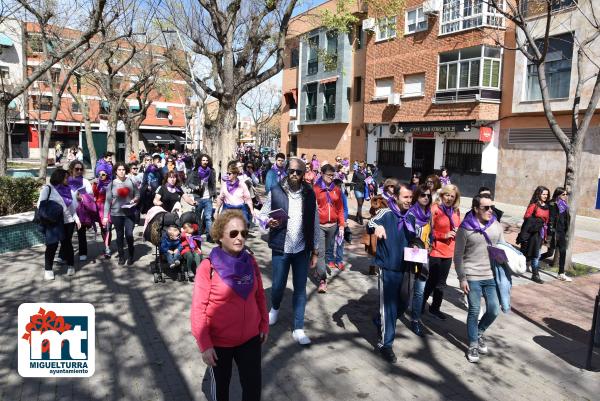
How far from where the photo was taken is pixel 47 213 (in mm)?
6727

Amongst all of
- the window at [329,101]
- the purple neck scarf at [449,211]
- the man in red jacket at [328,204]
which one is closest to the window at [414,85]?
the window at [329,101]

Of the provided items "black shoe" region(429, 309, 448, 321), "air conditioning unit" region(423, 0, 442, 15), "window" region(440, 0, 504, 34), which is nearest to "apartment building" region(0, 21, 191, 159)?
"air conditioning unit" region(423, 0, 442, 15)

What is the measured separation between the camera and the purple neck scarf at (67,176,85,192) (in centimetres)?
791

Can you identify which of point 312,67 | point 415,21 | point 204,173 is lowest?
point 204,173

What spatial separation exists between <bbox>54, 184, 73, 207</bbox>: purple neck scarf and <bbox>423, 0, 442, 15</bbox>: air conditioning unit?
756 inches

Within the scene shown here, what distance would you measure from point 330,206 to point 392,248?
283 cm

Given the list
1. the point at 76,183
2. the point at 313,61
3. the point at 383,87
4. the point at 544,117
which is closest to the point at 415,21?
the point at 383,87

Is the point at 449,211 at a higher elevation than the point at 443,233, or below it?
higher

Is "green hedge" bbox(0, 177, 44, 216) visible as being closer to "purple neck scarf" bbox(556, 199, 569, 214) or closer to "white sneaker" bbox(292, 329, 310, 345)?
"white sneaker" bbox(292, 329, 310, 345)

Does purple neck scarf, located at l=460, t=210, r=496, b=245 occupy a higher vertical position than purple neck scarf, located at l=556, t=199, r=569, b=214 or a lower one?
higher

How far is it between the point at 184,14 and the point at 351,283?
11.0 m

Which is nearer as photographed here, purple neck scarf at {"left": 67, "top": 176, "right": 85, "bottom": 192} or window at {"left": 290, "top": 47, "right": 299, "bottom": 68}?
purple neck scarf at {"left": 67, "top": 176, "right": 85, "bottom": 192}

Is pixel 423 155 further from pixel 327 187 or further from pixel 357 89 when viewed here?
pixel 327 187

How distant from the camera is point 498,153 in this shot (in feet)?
65.3
